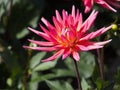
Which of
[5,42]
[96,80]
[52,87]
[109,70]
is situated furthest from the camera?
[109,70]

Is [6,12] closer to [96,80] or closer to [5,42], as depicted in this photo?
[5,42]

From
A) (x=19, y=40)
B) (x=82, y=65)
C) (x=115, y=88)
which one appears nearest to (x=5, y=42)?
(x=19, y=40)

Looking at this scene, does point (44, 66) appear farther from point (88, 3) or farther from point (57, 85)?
point (88, 3)

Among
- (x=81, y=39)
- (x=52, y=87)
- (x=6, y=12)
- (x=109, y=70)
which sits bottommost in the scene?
(x=109, y=70)

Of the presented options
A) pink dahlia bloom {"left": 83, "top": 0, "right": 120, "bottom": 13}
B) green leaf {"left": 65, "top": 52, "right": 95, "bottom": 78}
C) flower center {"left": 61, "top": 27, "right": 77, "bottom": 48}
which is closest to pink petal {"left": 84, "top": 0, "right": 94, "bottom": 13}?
pink dahlia bloom {"left": 83, "top": 0, "right": 120, "bottom": 13}

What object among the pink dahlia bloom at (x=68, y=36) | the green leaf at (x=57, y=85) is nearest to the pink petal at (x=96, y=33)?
the pink dahlia bloom at (x=68, y=36)

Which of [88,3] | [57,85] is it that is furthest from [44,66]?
[88,3]

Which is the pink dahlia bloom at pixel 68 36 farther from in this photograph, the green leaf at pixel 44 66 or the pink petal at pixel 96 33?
Result: the green leaf at pixel 44 66

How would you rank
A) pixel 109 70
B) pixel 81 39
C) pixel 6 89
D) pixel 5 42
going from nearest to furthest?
pixel 81 39, pixel 6 89, pixel 5 42, pixel 109 70

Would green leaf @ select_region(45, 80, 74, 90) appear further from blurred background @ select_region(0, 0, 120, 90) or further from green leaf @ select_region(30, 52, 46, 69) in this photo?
green leaf @ select_region(30, 52, 46, 69)
